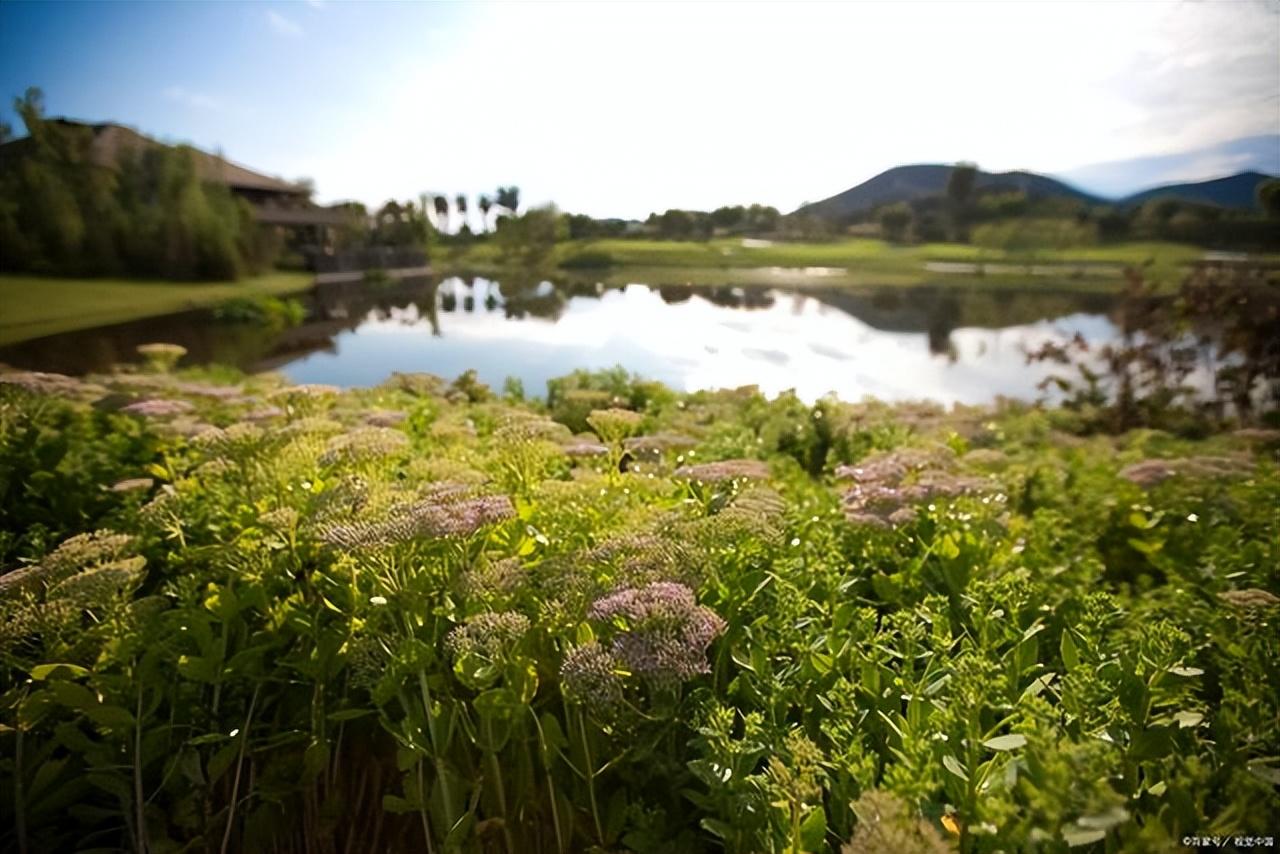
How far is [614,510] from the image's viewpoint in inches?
33.6

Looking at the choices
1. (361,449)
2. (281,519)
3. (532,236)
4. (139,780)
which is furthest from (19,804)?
(532,236)

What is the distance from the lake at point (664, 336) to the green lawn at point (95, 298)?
49mm

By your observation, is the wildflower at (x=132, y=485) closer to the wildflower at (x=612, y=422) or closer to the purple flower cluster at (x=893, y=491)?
the wildflower at (x=612, y=422)

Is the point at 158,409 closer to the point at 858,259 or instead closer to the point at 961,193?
the point at 858,259

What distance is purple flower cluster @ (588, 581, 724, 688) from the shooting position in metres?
0.56

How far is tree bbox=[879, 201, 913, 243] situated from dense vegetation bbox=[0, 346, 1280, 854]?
1.13 meters

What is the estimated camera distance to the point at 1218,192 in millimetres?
1606

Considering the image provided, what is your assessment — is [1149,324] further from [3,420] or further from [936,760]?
[3,420]

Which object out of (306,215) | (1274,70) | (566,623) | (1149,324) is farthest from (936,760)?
(306,215)

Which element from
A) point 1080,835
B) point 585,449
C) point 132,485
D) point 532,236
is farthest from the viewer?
point 532,236

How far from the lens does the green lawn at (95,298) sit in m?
1.90

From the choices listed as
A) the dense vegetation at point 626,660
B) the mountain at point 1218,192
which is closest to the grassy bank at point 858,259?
the mountain at point 1218,192

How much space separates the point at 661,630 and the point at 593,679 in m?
0.07

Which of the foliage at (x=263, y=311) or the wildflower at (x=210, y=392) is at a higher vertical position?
the foliage at (x=263, y=311)
